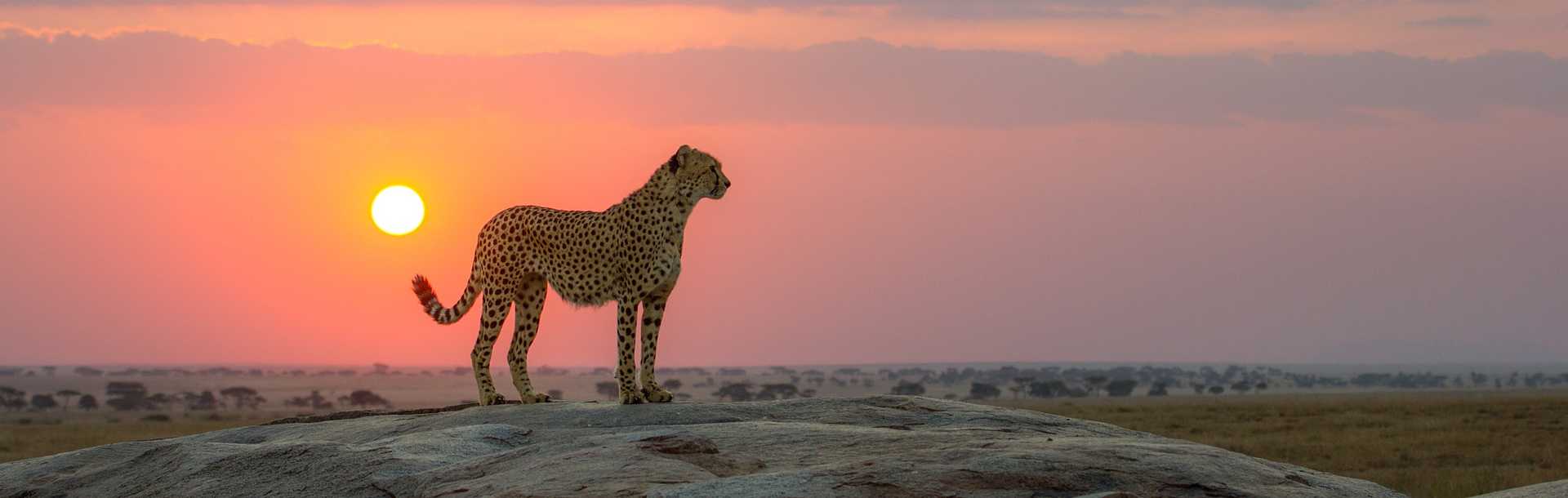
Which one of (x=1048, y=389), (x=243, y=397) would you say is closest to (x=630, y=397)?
(x=243, y=397)

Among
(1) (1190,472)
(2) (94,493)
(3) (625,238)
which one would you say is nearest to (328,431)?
(2) (94,493)

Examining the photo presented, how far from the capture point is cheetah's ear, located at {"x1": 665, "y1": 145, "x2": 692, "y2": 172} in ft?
49.1

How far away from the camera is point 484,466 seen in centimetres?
1152

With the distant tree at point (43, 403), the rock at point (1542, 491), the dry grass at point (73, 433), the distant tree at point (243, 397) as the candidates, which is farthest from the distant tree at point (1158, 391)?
the rock at point (1542, 491)

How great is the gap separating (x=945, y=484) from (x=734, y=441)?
6.39 ft

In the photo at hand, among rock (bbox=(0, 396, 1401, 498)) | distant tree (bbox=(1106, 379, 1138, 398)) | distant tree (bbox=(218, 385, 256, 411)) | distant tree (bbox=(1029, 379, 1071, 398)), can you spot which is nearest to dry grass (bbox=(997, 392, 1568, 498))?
rock (bbox=(0, 396, 1401, 498))

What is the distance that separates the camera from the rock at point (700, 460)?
10422 mm

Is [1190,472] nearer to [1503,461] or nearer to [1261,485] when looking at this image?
[1261,485]

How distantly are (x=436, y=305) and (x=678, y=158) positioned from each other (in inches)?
142

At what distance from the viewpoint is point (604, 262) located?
49.5 feet

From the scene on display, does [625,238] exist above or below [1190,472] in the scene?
above

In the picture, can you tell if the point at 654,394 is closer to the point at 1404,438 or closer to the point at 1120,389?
the point at 1404,438

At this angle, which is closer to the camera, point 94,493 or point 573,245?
point 94,493

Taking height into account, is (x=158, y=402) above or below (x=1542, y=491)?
above
